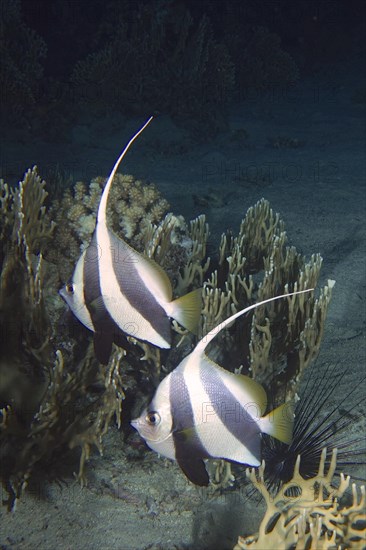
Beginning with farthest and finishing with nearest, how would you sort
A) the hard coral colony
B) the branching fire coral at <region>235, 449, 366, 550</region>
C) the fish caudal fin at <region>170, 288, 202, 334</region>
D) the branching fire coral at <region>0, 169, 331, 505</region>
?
the branching fire coral at <region>0, 169, 331, 505</region>, the hard coral colony, the branching fire coral at <region>235, 449, 366, 550</region>, the fish caudal fin at <region>170, 288, 202, 334</region>

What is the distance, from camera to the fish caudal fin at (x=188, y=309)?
2.17 metres

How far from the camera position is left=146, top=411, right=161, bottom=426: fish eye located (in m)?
2.07

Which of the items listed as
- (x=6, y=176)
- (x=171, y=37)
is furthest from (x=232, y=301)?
(x=171, y=37)

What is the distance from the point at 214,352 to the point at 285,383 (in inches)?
28.4

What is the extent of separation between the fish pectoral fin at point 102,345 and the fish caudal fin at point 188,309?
1.22 ft

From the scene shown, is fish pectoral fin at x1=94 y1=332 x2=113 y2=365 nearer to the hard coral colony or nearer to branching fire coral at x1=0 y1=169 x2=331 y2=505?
the hard coral colony

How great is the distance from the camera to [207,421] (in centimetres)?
215

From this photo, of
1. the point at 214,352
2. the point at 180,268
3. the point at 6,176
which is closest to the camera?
the point at 214,352

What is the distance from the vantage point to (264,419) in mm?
2258

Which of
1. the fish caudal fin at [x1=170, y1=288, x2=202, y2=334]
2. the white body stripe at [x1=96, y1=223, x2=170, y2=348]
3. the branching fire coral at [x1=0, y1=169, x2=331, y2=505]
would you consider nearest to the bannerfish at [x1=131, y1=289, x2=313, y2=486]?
the fish caudal fin at [x1=170, y1=288, x2=202, y2=334]

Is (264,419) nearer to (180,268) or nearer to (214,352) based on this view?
(214,352)

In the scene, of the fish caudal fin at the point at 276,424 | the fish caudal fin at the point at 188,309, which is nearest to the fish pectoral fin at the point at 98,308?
the fish caudal fin at the point at 188,309

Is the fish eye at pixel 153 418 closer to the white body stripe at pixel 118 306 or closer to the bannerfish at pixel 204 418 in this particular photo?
the bannerfish at pixel 204 418

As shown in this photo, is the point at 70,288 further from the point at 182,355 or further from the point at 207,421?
the point at 182,355
